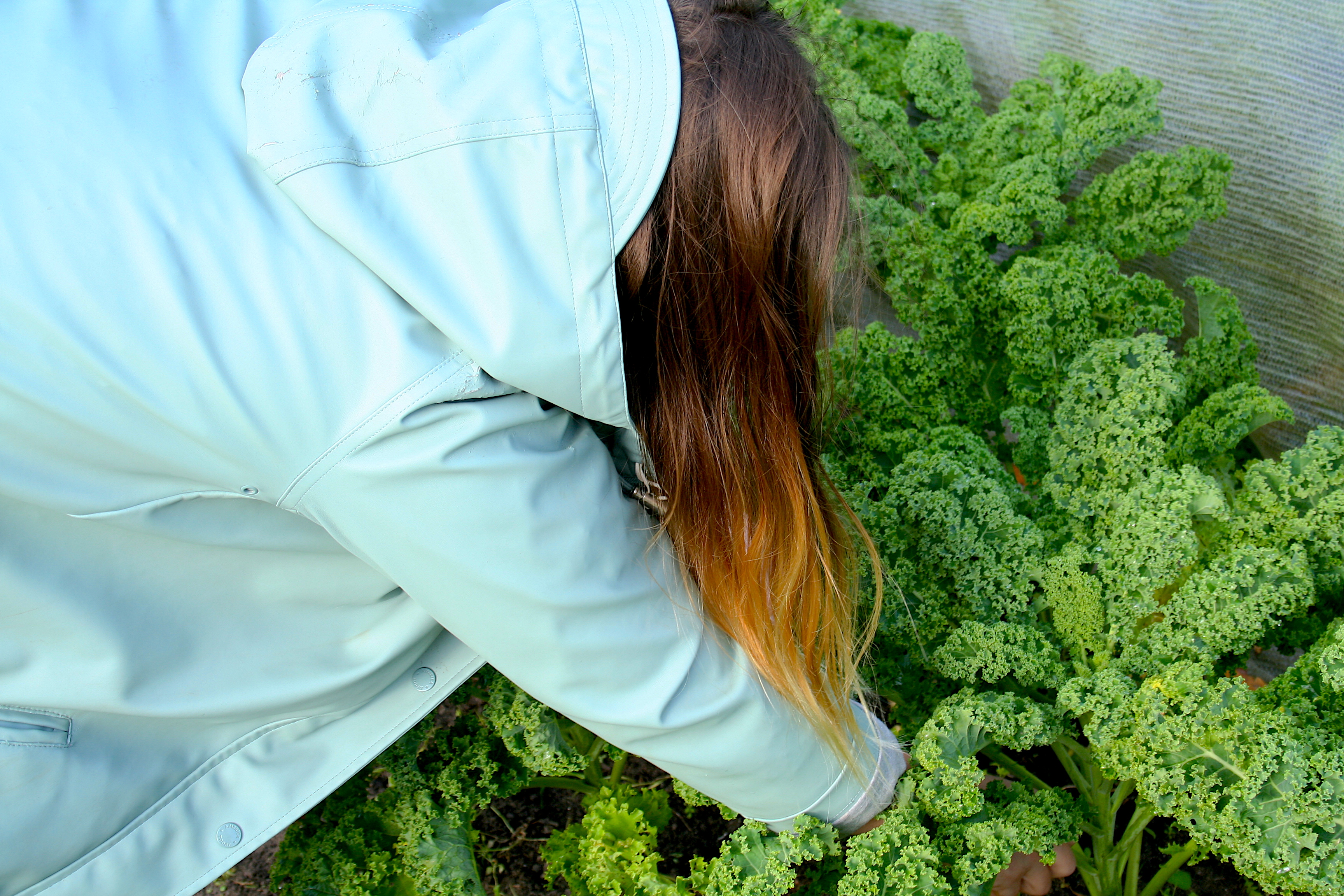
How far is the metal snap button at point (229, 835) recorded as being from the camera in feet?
4.38

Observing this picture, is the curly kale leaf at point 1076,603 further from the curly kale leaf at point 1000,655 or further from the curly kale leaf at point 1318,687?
the curly kale leaf at point 1318,687

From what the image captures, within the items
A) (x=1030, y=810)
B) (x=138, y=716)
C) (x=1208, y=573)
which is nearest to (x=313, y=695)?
(x=138, y=716)

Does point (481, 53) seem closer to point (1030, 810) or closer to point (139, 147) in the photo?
point (139, 147)

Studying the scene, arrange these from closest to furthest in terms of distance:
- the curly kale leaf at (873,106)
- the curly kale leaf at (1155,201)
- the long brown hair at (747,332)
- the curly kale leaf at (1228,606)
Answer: the long brown hair at (747,332) < the curly kale leaf at (1228,606) < the curly kale leaf at (1155,201) < the curly kale leaf at (873,106)

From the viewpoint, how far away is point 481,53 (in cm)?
95

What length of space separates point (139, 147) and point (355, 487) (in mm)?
395

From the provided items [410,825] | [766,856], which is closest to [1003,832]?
[766,856]

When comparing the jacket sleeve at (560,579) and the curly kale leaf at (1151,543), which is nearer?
the jacket sleeve at (560,579)

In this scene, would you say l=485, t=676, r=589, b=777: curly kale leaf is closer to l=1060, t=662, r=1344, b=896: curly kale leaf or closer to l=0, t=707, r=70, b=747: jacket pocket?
l=0, t=707, r=70, b=747: jacket pocket

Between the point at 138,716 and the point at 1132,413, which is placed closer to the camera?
the point at 138,716

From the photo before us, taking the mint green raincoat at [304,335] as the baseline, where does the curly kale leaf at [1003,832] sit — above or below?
below

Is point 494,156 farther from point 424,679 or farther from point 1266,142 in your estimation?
point 1266,142

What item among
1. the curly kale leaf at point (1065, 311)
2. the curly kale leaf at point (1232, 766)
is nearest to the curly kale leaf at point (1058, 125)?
the curly kale leaf at point (1065, 311)

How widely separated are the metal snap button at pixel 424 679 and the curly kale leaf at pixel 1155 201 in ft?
5.67
